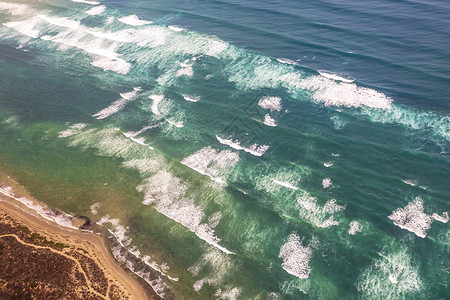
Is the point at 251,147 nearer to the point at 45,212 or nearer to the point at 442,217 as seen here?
the point at 442,217

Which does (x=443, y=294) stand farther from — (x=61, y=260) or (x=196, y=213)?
(x=61, y=260)

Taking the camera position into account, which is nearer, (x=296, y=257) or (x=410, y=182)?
(x=296, y=257)

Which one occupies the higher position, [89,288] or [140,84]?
[140,84]

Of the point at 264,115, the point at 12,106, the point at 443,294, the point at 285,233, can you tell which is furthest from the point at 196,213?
the point at 12,106

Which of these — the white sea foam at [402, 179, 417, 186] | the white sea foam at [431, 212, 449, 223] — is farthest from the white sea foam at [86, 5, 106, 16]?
the white sea foam at [431, 212, 449, 223]

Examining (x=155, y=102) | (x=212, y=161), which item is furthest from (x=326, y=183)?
(x=155, y=102)

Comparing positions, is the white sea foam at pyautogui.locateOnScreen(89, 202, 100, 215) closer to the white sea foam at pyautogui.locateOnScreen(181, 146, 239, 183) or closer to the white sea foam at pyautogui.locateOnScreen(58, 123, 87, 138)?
the white sea foam at pyautogui.locateOnScreen(181, 146, 239, 183)

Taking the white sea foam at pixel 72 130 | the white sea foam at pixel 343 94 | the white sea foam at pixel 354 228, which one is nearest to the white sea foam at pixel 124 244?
the white sea foam at pixel 72 130
